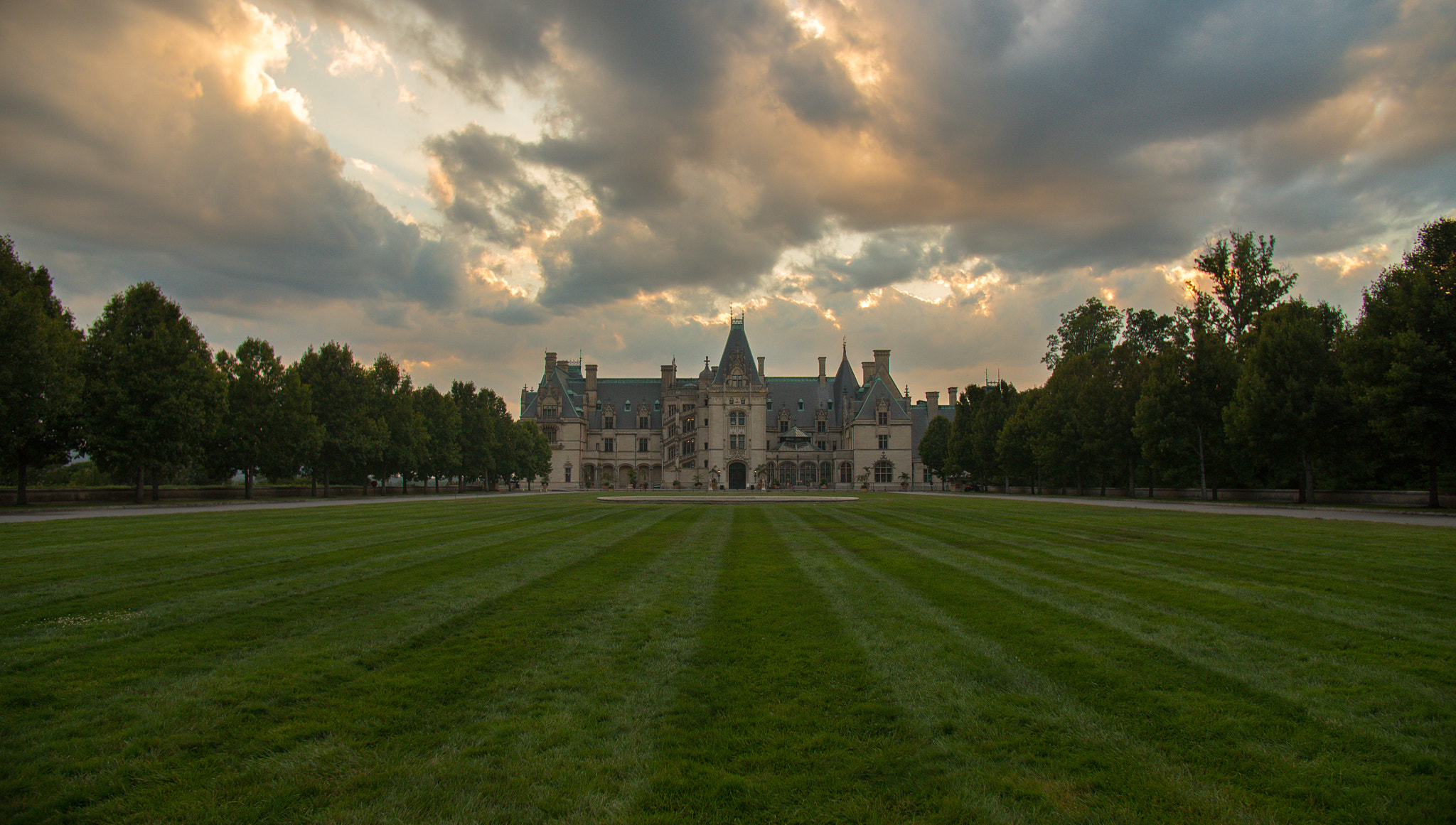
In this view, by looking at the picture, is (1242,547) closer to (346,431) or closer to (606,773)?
(606,773)

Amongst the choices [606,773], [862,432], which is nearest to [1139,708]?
[606,773]

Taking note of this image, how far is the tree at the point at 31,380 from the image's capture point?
30.1 metres

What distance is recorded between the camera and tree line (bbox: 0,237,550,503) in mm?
31422

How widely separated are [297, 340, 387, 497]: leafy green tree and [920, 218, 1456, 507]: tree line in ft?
171

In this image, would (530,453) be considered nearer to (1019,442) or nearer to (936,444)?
(936,444)

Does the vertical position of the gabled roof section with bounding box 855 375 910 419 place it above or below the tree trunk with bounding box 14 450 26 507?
above

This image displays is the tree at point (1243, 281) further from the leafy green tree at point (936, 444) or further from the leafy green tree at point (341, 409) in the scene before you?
the leafy green tree at point (341, 409)

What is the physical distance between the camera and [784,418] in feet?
317

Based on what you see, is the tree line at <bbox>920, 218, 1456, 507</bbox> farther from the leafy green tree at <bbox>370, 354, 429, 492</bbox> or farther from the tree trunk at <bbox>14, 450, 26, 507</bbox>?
the tree trunk at <bbox>14, 450, 26, 507</bbox>

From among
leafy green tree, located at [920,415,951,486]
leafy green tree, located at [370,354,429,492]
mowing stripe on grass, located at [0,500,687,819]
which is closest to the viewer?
mowing stripe on grass, located at [0,500,687,819]

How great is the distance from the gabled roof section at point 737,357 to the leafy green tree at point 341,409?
4351 cm

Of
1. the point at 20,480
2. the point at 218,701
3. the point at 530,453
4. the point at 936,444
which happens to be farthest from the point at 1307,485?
the point at 530,453

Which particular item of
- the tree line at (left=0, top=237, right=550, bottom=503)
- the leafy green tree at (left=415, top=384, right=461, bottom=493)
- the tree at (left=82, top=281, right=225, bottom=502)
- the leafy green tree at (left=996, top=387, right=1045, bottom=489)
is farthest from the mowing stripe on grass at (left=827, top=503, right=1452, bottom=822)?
the leafy green tree at (left=415, top=384, right=461, bottom=493)

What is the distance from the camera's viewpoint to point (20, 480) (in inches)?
1275
